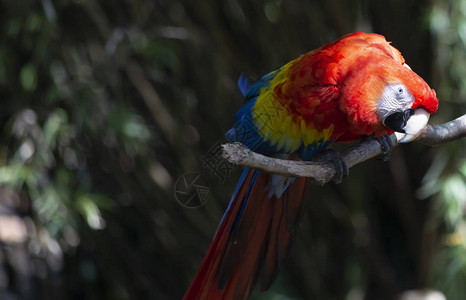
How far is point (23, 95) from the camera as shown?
1495 millimetres

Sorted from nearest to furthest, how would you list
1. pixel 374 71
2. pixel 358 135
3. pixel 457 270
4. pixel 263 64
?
pixel 374 71
pixel 358 135
pixel 457 270
pixel 263 64

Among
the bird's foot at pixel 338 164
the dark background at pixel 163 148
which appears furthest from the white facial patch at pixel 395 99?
the dark background at pixel 163 148

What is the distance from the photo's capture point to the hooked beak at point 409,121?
834mm

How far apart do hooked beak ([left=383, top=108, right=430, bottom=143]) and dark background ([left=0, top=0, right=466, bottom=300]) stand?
638 millimetres

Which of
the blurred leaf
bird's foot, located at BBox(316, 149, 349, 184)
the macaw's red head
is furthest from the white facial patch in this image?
the blurred leaf

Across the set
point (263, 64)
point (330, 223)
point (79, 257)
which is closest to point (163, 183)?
point (79, 257)

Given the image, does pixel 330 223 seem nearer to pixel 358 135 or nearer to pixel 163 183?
pixel 163 183

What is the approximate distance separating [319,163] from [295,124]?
118 millimetres

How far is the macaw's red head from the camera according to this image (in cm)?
82

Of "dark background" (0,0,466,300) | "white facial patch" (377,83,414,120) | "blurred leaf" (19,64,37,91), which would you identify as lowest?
"dark background" (0,0,466,300)

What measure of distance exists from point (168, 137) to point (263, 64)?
14.2 inches

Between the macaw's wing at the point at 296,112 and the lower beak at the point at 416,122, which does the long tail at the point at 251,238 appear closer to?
the macaw's wing at the point at 296,112

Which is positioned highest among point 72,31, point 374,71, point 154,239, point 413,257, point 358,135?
point 72,31

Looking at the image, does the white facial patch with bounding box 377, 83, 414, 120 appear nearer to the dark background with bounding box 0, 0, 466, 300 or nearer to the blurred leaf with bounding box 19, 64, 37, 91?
the dark background with bounding box 0, 0, 466, 300
